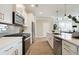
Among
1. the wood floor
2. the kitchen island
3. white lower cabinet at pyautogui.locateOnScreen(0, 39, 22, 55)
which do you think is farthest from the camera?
the wood floor

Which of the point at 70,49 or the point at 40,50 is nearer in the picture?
the point at 70,49

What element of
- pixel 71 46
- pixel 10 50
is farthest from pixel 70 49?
pixel 10 50

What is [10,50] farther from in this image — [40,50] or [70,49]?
[40,50]

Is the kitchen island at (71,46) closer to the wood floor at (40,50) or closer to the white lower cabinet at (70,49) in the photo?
the white lower cabinet at (70,49)

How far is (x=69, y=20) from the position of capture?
9.46 ft

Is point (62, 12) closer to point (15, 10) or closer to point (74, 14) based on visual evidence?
point (74, 14)

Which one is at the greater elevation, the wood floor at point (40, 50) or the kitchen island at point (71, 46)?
the kitchen island at point (71, 46)

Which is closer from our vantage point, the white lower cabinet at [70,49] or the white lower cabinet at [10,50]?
the white lower cabinet at [10,50]

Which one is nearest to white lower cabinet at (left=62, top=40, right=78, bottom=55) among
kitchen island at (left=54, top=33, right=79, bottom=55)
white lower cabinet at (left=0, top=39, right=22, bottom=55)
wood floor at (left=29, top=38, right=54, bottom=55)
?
kitchen island at (left=54, top=33, right=79, bottom=55)

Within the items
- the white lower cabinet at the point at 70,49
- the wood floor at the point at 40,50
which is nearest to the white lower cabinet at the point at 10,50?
the white lower cabinet at the point at 70,49

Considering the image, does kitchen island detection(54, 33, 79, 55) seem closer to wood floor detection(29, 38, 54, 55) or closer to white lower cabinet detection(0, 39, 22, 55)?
white lower cabinet detection(0, 39, 22, 55)

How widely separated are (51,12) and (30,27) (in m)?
1.45
